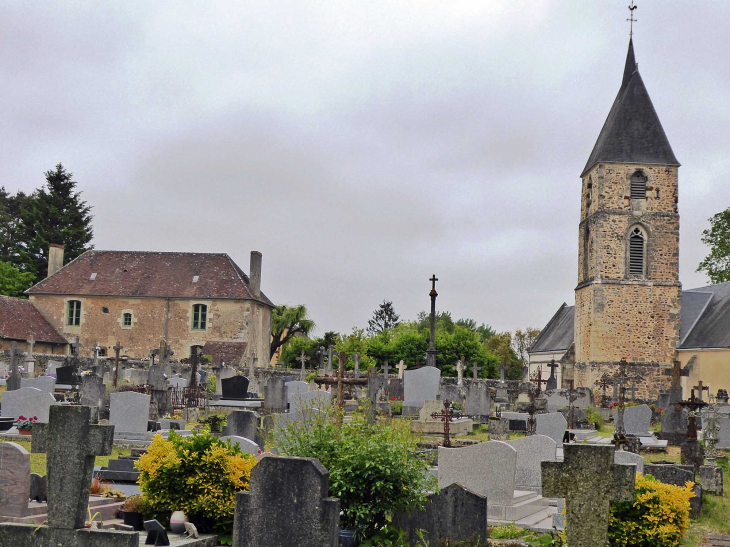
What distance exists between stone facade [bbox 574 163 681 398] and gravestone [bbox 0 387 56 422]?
29.8 meters

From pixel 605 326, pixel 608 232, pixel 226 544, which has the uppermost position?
pixel 608 232

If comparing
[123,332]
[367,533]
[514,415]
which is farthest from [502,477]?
[123,332]

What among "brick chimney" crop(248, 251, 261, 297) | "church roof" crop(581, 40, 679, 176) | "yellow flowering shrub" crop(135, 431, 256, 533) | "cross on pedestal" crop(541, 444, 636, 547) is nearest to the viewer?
"cross on pedestal" crop(541, 444, 636, 547)

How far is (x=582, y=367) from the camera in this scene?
40375 mm

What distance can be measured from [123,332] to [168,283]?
366cm

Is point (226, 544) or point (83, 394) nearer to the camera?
point (226, 544)

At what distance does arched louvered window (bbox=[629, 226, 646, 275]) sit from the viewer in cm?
4059

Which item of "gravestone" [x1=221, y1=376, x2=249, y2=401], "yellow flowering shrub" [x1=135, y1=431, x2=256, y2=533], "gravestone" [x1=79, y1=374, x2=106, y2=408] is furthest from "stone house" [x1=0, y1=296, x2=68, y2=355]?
"yellow flowering shrub" [x1=135, y1=431, x2=256, y2=533]

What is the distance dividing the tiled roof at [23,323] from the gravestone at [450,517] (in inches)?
1371

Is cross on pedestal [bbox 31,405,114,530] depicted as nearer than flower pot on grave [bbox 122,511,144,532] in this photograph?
Yes

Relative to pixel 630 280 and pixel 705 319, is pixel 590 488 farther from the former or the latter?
pixel 705 319

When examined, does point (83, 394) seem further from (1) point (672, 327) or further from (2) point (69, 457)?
(1) point (672, 327)

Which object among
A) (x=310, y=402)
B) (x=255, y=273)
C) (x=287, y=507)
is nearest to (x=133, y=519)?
(x=287, y=507)

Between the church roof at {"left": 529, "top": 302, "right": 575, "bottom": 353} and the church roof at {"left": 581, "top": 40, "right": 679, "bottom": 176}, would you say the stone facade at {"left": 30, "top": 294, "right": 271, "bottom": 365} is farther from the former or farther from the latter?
the church roof at {"left": 581, "top": 40, "right": 679, "bottom": 176}
